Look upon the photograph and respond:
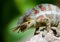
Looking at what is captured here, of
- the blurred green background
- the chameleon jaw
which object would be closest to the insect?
the chameleon jaw

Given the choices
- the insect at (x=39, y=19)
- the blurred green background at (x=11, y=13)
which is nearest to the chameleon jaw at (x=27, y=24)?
the insect at (x=39, y=19)

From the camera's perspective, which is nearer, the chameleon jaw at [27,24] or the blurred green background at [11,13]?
the chameleon jaw at [27,24]

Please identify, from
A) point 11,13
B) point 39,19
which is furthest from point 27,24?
point 11,13

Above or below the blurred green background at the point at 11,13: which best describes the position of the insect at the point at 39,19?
below

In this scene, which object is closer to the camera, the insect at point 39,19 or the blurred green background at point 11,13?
the insect at point 39,19

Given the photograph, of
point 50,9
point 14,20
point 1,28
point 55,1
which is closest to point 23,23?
point 50,9

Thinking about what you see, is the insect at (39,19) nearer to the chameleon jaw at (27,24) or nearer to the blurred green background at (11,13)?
the chameleon jaw at (27,24)

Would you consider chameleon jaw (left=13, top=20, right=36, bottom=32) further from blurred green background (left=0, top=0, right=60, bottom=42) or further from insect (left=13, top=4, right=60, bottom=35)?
blurred green background (left=0, top=0, right=60, bottom=42)

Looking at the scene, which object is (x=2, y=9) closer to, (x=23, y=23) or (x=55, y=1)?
(x=55, y=1)
